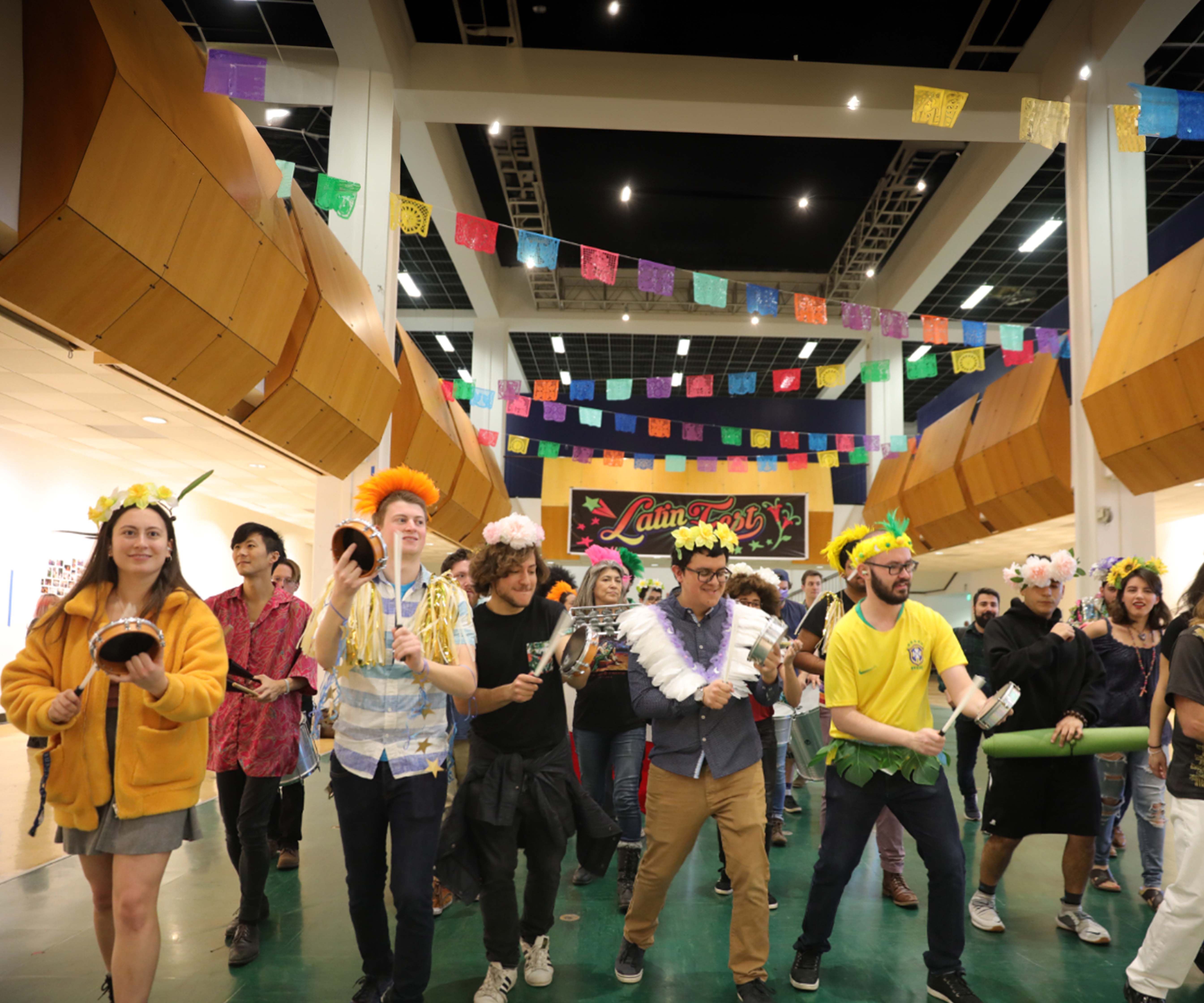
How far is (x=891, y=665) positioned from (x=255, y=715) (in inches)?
105

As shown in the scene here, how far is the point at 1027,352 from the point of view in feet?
35.8

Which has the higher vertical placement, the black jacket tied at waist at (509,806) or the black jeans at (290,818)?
the black jacket tied at waist at (509,806)

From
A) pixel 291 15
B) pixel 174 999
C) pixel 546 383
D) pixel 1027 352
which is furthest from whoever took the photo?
pixel 546 383

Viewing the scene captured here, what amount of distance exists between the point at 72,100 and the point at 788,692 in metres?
4.35

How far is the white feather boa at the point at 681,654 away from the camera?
316 centimetres

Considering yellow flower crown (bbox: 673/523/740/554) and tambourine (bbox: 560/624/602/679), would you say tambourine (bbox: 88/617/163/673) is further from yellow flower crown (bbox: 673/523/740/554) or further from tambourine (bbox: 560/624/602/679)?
yellow flower crown (bbox: 673/523/740/554)

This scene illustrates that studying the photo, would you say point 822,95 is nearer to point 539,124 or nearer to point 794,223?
point 539,124

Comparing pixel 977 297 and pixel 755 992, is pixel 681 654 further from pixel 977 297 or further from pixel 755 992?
pixel 977 297

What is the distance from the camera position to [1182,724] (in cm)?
287

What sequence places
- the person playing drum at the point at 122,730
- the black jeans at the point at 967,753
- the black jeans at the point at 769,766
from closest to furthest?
the person playing drum at the point at 122,730, the black jeans at the point at 769,766, the black jeans at the point at 967,753

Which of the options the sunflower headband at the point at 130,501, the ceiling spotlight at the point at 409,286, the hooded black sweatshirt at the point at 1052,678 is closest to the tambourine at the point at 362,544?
the sunflower headband at the point at 130,501

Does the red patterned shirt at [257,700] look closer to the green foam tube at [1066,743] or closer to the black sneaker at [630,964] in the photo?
the black sneaker at [630,964]

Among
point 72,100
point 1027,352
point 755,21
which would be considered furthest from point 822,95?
point 72,100

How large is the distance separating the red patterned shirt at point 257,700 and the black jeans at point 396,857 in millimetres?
977
